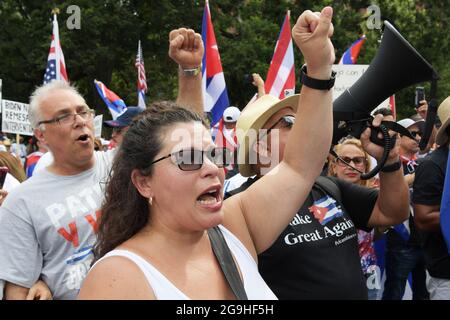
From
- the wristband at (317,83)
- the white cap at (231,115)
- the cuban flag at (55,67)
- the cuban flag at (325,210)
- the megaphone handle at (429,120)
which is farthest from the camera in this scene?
the white cap at (231,115)

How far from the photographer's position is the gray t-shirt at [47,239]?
310cm

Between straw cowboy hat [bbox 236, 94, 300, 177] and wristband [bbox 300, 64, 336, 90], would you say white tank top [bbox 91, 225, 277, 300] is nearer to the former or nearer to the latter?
wristband [bbox 300, 64, 336, 90]

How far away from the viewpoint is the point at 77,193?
329cm

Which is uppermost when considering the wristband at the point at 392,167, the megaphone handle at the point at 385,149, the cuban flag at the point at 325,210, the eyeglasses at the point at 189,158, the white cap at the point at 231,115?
the eyeglasses at the point at 189,158

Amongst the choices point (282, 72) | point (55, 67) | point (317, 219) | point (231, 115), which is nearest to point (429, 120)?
point (317, 219)

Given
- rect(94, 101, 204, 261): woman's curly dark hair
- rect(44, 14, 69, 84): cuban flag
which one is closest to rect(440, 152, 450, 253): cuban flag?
rect(94, 101, 204, 261): woman's curly dark hair

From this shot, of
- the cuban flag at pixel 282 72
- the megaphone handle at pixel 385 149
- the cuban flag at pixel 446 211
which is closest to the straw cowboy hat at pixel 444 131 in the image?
the cuban flag at pixel 446 211

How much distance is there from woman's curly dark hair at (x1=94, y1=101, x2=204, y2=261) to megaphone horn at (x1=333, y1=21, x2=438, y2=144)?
87 centimetres

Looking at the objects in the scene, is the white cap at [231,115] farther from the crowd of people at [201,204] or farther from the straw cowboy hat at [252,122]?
the straw cowboy hat at [252,122]

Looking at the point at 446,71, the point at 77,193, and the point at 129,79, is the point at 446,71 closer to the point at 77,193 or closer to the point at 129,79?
the point at 129,79

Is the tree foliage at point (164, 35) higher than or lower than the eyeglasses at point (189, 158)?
lower

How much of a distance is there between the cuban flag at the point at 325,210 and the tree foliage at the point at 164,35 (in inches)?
686

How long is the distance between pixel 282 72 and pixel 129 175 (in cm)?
631

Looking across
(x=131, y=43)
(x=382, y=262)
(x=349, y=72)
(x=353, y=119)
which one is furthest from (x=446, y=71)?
(x=353, y=119)
